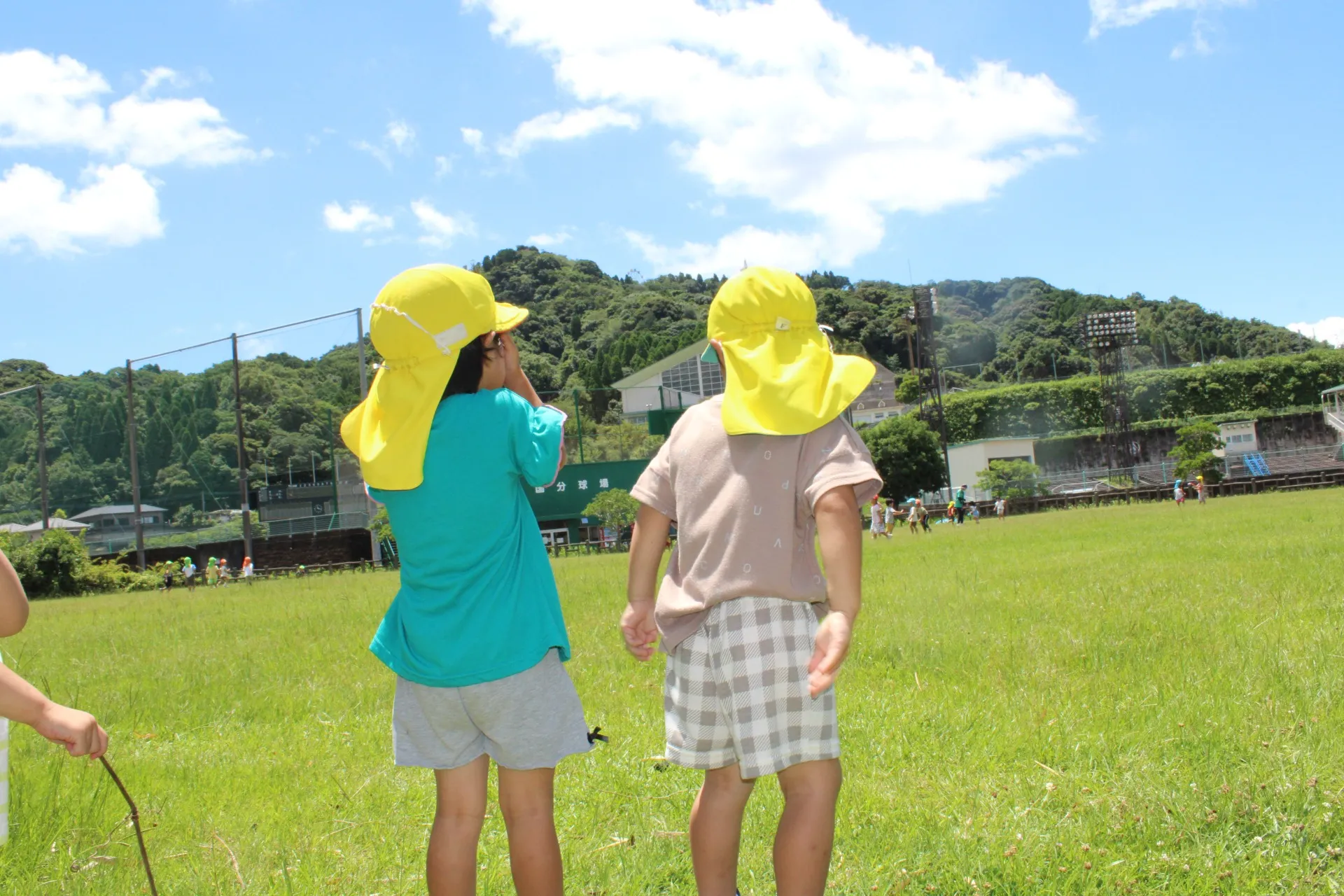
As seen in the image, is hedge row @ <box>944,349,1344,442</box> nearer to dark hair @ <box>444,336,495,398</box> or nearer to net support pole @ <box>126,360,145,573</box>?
net support pole @ <box>126,360,145,573</box>

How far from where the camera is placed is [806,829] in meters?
2.12

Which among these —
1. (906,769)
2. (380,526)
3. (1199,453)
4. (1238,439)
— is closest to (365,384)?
(380,526)

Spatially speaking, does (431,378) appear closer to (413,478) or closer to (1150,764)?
(413,478)

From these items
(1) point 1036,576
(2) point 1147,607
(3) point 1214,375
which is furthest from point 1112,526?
(3) point 1214,375

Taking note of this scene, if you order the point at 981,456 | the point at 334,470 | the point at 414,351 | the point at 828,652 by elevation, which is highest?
the point at 334,470

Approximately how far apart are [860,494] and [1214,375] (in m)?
76.4

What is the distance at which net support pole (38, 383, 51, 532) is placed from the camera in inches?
1427

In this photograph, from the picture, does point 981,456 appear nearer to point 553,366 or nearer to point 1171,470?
point 1171,470

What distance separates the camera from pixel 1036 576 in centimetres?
972

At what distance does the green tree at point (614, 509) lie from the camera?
33812mm

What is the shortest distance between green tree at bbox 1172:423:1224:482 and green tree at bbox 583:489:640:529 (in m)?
25.9

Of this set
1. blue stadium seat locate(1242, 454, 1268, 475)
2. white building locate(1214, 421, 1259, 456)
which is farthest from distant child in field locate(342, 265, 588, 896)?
white building locate(1214, 421, 1259, 456)

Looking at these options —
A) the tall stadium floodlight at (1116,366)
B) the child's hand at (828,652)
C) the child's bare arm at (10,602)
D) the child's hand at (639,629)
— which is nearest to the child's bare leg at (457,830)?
the child's hand at (639,629)

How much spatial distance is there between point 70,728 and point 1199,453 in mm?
50965
